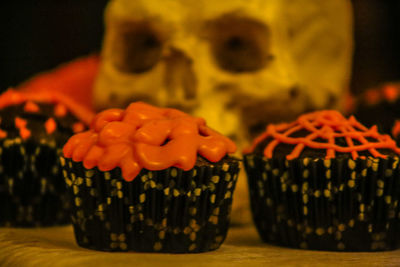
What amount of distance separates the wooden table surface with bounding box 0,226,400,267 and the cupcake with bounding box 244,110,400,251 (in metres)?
0.03

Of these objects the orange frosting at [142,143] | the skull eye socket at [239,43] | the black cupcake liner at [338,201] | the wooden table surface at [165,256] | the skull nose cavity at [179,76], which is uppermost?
the skull eye socket at [239,43]

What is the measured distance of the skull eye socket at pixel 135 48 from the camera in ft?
4.07

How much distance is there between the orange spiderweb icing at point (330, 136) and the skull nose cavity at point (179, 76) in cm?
23

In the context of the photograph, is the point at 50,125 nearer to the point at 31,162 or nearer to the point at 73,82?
the point at 31,162

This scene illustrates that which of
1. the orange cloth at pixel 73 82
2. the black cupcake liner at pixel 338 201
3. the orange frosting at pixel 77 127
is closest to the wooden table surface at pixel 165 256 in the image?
the black cupcake liner at pixel 338 201

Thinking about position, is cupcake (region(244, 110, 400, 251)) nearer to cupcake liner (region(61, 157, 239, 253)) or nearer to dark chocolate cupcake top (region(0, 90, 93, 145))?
cupcake liner (region(61, 157, 239, 253))

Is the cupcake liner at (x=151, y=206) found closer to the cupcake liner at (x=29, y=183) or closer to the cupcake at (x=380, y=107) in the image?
the cupcake liner at (x=29, y=183)

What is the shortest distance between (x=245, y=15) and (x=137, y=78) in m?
0.29

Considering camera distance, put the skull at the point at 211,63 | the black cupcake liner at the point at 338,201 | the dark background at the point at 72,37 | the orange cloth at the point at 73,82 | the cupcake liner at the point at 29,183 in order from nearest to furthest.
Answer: the black cupcake liner at the point at 338,201 → the cupcake liner at the point at 29,183 → the skull at the point at 211,63 → the orange cloth at the point at 73,82 → the dark background at the point at 72,37

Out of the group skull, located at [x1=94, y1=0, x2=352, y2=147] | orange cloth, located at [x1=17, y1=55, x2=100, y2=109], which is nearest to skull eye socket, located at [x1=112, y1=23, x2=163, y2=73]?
skull, located at [x1=94, y1=0, x2=352, y2=147]

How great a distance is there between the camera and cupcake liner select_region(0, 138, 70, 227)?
1079mm

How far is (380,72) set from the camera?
2209mm

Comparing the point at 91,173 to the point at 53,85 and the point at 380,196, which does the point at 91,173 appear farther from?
the point at 53,85

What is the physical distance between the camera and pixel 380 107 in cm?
135
